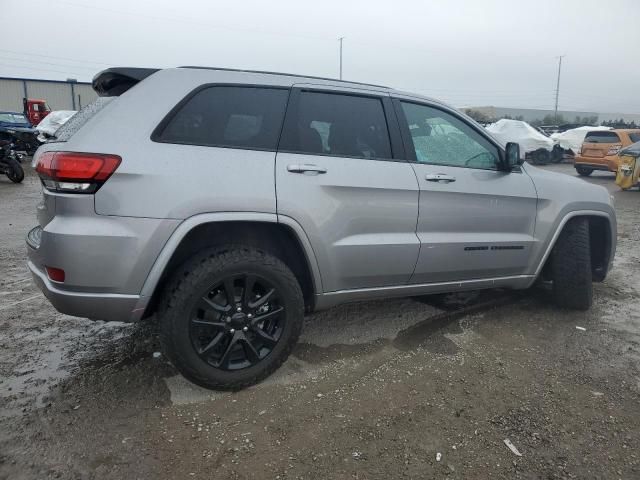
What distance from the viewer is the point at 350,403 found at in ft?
9.29

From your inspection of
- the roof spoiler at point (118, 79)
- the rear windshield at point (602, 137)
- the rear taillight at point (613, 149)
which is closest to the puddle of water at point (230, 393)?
the roof spoiler at point (118, 79)

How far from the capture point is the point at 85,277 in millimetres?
2520

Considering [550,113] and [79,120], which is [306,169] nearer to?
[79,120]

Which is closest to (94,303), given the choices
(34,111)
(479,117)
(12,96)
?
(34,111)

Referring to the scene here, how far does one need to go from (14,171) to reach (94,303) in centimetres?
1179

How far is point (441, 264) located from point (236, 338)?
1.57 meters

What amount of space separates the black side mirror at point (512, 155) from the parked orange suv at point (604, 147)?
43.3 feet

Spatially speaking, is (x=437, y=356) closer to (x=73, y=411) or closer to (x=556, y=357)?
(x=556, y=357)

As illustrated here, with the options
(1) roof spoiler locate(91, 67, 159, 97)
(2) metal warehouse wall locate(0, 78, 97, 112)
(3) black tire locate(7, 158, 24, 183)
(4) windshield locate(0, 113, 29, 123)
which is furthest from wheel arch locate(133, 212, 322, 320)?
(2) metal warehouse wall locate(0, 78, 97, 112)

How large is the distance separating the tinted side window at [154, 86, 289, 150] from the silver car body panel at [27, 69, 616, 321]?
0.06 metres

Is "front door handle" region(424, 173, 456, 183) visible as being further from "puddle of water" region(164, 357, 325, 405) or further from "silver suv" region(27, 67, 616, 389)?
"puddle of water" region(164, 357, 325, 405)

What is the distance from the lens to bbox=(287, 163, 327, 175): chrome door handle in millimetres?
2902

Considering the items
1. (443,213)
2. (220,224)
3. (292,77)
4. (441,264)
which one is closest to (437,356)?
(441,264)

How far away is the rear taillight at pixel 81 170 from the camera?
2473 mm
